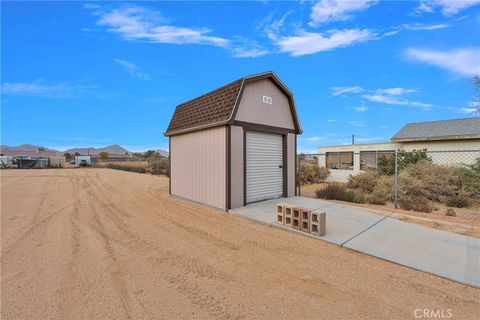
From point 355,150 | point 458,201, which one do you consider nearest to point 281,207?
point 458,201

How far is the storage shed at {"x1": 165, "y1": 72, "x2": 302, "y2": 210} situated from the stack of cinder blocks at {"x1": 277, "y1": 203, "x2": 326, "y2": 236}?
6.49 ft

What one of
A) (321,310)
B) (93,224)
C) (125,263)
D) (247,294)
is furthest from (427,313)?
(93,224)

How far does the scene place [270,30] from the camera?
8617 mm

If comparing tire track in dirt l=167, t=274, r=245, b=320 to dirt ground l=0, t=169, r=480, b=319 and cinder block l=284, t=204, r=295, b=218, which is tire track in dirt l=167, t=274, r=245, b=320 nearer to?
dirt ground l=0, t=169, r=480, b=319

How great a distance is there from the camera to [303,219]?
473cm

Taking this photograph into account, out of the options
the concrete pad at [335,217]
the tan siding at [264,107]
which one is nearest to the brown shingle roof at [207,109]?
the tan siding at [264,107]

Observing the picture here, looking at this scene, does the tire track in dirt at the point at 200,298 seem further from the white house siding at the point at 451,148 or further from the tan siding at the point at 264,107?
the white house siding at the point at 451,148

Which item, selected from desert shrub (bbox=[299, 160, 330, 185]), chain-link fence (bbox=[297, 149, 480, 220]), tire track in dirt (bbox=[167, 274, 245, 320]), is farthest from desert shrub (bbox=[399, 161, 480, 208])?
tire track in dirt (bbox=[167, 274, 245, 320])

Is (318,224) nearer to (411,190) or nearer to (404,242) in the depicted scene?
(404,242)

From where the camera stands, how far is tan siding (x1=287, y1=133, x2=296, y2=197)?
28.7 ft

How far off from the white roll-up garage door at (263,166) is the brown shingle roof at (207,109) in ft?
3.80

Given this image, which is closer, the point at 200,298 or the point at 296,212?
the point at 200,298

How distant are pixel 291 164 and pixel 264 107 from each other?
269cm

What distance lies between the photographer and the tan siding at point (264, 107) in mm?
7027
